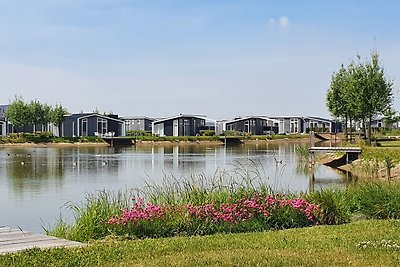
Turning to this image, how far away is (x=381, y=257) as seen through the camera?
599 cm

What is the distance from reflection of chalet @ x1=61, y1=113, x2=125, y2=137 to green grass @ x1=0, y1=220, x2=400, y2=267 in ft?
205

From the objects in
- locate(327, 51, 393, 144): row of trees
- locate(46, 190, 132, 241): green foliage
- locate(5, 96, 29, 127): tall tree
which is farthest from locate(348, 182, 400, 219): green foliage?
locate(5, 96, 29, 127): tall tree

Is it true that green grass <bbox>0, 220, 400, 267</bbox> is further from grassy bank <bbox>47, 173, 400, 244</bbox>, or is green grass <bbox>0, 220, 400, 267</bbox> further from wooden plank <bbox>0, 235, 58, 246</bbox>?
grassy bank <bbox>47, 173, 400, 244</bbox>

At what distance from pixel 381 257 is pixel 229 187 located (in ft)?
15.5

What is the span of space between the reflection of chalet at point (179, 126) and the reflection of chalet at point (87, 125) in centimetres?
673

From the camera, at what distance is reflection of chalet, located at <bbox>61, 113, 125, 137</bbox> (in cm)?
6938

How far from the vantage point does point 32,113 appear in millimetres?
62781

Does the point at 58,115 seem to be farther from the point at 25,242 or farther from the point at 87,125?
the point at 25,242

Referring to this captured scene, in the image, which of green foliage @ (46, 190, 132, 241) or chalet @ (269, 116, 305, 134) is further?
chalet @ (269, 116, 305, 134)

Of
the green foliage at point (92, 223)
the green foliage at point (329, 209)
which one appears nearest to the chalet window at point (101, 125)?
the green foliage at point (92, 223)

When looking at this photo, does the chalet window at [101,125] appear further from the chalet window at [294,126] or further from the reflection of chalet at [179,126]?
the chalet window at [294,126]

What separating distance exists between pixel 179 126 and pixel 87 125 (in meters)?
11.1

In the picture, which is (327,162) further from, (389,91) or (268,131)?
(268,131)

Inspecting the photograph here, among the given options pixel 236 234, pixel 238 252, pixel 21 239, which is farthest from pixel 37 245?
pixel 236 234
